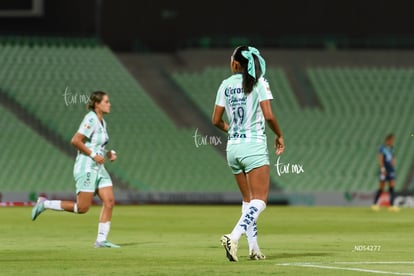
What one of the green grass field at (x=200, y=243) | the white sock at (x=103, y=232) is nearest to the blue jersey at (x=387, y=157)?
the green grass field at (x=200, y=243)

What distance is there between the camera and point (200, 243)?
17.2 meters

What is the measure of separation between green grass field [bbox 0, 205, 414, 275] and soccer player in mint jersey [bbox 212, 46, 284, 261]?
81 cm

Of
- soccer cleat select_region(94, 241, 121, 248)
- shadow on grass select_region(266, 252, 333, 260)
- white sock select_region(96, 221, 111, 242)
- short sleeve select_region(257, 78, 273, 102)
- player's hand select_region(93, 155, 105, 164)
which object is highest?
player's hand select_region(93, 155, 105, 164)

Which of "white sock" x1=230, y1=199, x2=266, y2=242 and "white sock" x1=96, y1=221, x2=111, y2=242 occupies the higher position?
"white sock" x1=96, y1=221, x2=111, y2=242

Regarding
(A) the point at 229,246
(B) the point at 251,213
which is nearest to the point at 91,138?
(B) the point at 251,213

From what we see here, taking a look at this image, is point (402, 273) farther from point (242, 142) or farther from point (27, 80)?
point (27, 80)

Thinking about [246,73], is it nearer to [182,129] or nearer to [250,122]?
[250,122]

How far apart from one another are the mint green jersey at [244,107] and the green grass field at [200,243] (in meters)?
1.45

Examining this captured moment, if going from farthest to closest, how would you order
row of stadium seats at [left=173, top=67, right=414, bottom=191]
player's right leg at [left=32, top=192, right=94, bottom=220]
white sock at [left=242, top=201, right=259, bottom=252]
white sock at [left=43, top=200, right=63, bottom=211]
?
row of stadium seats at [left=173, top=67, right=414, bottom=191] < white sock at [left=43, top=200, right=63, bottom=211] < player's right leg at [left=32, top=192, right=94, bottom=220] < white sock at [left=242, top=201, right=259, bottom=252]

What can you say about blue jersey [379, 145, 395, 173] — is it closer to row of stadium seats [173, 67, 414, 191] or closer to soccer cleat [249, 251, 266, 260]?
row of stadium seats [173, 67, 414, 191]

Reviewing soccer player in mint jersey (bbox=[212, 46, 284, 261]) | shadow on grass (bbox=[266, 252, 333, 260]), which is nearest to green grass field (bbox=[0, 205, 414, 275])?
shadow on grass (bbox=[266, 252, 333, 260])

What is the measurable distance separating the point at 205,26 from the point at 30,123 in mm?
7486

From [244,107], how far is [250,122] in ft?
0.62

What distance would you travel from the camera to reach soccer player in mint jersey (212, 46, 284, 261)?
12.8 metres
